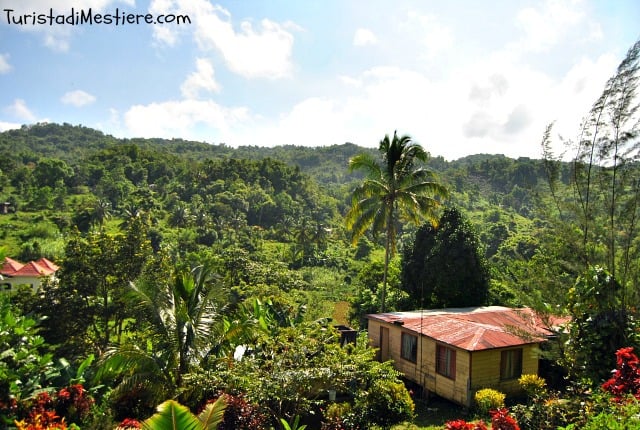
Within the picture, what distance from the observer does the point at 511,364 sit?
15.7 metres

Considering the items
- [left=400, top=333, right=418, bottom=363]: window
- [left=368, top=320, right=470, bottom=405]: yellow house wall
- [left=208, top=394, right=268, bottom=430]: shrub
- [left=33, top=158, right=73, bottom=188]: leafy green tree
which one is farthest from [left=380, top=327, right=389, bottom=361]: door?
[left=33, top=158, right=73, bottom=188]: leafy green tree

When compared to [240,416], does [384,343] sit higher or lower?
lower

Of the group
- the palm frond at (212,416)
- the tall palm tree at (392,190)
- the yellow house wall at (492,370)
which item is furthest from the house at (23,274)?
the palm frond at (212,416)

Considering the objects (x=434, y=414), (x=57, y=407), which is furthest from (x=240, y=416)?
(x=434, y=414)

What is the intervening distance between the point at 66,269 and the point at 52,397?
28.0ft

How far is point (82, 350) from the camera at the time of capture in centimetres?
1912

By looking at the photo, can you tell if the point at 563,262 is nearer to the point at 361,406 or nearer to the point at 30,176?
the point at 361,406

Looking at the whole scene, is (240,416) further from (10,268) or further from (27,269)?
(10,268)

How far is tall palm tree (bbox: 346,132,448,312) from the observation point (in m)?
21.1

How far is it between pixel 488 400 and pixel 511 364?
239cm

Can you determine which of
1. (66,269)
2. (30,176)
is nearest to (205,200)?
(30,176)

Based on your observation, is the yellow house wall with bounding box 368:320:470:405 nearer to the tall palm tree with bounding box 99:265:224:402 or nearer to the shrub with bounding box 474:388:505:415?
the shrub with bounding box 474:388:505:415

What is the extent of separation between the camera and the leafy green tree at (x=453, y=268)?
22891mm

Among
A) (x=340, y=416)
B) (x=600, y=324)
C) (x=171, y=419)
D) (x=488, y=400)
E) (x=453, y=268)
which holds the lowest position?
(x=340, y=416)
